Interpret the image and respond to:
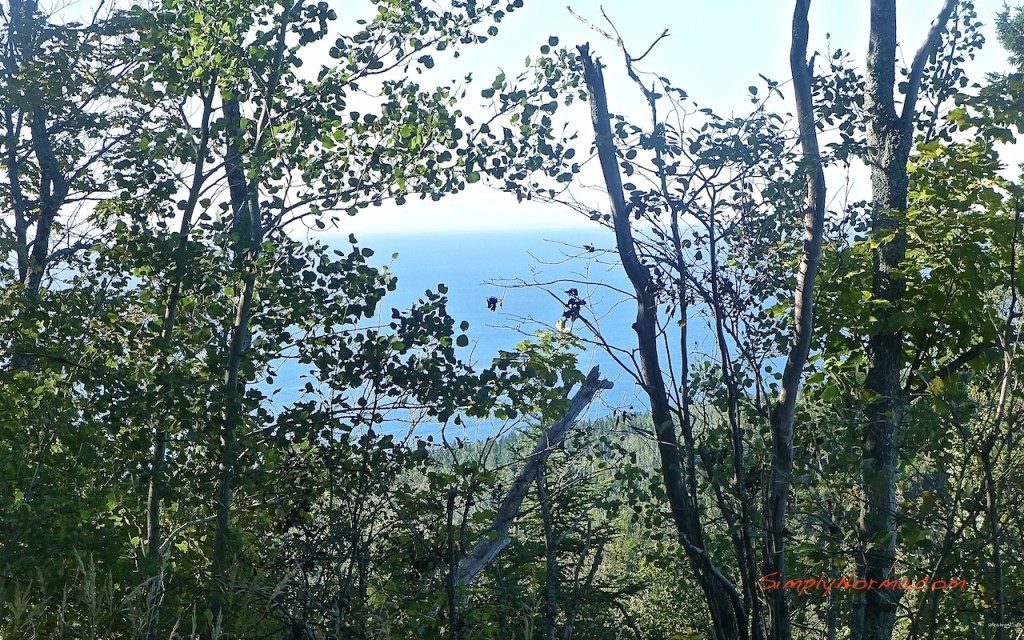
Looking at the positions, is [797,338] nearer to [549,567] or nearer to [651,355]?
[651,355]

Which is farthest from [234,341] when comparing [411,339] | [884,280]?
[884,280]

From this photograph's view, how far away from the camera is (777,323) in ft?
19.2

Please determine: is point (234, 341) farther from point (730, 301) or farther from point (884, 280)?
point (884, 280)

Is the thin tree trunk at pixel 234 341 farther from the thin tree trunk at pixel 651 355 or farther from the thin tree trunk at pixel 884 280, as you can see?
the thin tree trunk at pixel 884 280

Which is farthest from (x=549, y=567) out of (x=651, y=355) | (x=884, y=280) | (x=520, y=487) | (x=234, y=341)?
(x=884, y=280)

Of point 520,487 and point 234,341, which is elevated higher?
point 234,341

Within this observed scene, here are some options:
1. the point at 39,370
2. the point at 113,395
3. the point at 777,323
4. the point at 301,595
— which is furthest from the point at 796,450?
the point at 39,370

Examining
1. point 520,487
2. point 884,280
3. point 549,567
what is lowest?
point 549,567

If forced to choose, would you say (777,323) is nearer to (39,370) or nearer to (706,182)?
(706,182)

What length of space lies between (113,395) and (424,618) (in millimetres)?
2161

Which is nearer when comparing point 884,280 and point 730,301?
point 730,301

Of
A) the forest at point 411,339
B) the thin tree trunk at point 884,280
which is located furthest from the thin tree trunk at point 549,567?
the thin tree trunk at point 884,280

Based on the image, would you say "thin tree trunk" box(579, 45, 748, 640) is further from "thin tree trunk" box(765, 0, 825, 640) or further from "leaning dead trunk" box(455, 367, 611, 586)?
"leaning dead trunk" box(455, 367, 611, 586)

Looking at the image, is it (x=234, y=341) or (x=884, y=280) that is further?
(x=884, y=280)
